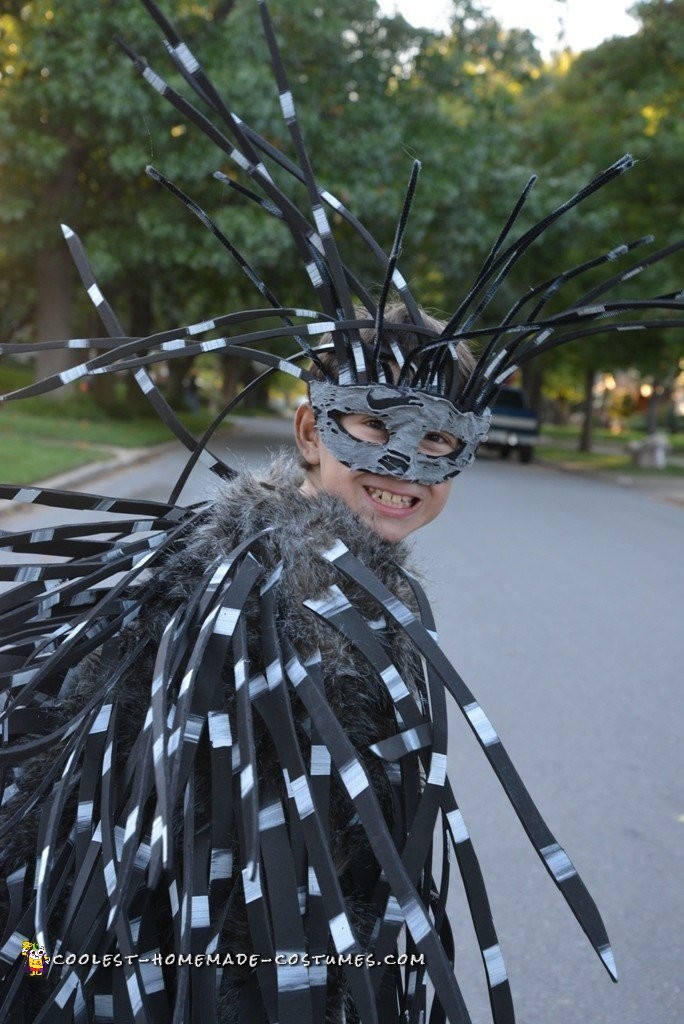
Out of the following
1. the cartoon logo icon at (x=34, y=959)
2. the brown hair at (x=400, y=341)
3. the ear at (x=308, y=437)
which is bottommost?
the cartoon logo icon at (x=34, y=959)

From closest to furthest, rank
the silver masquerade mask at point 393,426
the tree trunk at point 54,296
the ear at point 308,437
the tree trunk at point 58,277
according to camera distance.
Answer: the silver masquerade mask at point 393,426 < the ear at point 308,437 < the tree trunk at point 58,277 < the tree trunk at point 54,296

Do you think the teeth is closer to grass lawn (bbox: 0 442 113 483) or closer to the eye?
the eye

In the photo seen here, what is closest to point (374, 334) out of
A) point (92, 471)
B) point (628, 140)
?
point (92, 471)

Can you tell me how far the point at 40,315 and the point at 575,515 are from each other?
11.3 m

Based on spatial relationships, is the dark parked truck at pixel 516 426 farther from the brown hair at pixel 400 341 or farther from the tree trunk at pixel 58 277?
the brown hair at pixel 400 341

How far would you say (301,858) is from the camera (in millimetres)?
1429

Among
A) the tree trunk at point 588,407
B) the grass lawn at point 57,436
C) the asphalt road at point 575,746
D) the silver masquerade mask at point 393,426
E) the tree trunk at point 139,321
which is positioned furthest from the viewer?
the tree trunk at point 588,407

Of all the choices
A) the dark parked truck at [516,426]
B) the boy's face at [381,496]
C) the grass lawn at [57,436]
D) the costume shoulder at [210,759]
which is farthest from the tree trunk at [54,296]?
the costume shoulder at [210,759]

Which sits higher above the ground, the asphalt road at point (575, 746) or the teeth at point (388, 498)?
the teeth at point (388, 498)

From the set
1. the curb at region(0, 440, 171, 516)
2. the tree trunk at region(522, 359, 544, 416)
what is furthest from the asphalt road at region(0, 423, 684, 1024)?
the tree trunk at region(522, 359, 544, 416)

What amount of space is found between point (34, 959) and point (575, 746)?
3980mm

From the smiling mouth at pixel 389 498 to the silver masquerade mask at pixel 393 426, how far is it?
39 millimetres

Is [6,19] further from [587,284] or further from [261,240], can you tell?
[587,284]

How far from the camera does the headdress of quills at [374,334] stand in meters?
1.59
